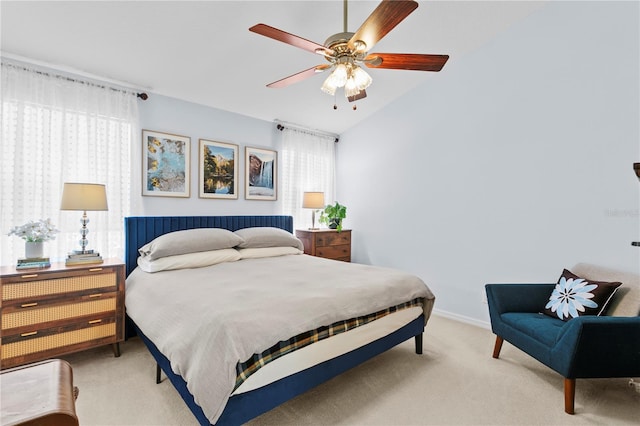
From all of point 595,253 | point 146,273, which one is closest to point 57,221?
point 146,273

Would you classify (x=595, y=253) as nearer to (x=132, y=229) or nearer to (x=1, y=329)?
(x=132, y=229)

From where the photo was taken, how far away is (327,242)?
4.46m

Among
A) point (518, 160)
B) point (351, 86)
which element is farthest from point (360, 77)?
point (518, 160)

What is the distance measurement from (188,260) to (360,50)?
7.42ft

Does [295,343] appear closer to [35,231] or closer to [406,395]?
[406,395]

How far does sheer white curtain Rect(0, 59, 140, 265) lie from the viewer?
8.48 ft

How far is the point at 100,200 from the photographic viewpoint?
102 inches

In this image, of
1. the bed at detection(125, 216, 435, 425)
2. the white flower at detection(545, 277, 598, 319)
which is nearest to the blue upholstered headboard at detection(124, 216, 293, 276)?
the bed at detection(125, 216, 435, 425)

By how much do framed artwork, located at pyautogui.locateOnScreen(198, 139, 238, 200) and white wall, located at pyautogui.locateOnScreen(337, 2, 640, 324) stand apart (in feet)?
6.74

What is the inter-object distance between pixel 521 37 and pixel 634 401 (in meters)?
3.23

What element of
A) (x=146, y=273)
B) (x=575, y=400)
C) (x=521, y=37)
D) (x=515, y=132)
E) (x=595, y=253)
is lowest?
(x=575, y=400)

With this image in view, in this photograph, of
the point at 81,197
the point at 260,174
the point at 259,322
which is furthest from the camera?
the point at 260,174

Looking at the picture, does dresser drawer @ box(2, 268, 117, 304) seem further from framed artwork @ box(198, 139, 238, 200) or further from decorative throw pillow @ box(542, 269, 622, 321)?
decorative throw pillow @ box(542, 269, 622, 321)

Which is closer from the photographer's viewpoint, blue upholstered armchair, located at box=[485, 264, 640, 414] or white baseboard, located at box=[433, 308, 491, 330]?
blue upholstered armchair, located at box=[485, 264, 640, 414]
